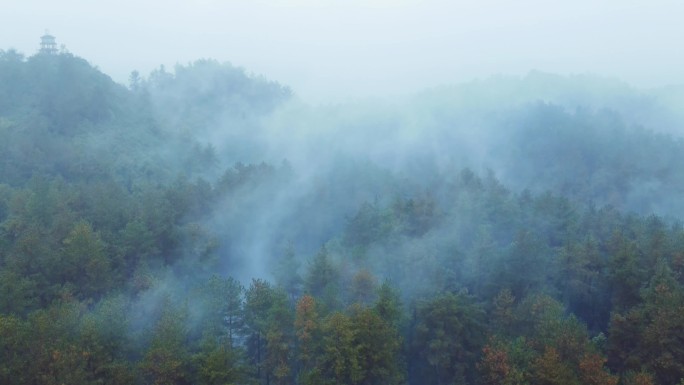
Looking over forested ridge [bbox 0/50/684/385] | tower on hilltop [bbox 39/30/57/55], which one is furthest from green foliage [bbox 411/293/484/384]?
tower on hilltop [bbox 39/30/57/55]

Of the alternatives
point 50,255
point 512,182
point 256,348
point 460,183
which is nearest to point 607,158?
point 512,182

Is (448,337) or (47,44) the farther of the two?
(47,44)

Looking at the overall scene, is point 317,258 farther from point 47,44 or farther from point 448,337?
point 47,44

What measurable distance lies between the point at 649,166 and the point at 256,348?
43.2m

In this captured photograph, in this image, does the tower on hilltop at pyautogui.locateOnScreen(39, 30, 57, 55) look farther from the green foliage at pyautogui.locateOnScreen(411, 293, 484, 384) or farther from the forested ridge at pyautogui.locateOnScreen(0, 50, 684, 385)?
the green foliage at pyautogui.locateOnScreen(411, 293, 484, 384)

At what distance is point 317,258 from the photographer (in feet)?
90.8

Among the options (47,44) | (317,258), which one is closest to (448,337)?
(317,258)

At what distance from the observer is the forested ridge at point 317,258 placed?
2056 cm

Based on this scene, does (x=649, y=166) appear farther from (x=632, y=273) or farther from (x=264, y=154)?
(x=264, y=154)

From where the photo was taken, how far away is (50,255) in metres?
25.9

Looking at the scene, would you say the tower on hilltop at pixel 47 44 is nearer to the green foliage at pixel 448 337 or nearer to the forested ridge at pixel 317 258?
the forested ridge at pixel 317 258

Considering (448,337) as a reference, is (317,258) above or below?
above

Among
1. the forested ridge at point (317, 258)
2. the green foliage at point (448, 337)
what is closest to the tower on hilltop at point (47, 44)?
the forested ridge at point (317, 258)

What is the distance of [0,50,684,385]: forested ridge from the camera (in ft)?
67.5
